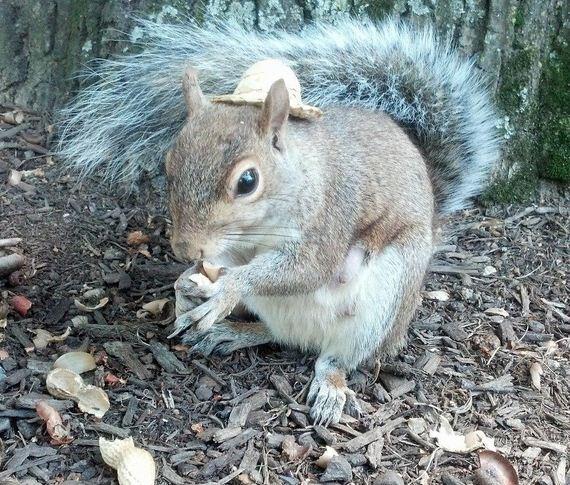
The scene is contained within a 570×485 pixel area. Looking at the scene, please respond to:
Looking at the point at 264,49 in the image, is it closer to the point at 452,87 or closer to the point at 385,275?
the point at 452,87

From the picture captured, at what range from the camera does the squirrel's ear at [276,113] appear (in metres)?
1.89

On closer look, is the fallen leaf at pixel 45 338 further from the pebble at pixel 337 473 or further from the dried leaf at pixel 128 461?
the pebble at pixel 337 473

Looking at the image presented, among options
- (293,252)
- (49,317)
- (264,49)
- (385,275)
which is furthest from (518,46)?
(49,317)

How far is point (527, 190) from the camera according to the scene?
305 centimetres

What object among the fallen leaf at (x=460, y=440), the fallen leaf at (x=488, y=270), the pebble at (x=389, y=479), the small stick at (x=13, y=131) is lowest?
the pebble at (x=389, y=479)

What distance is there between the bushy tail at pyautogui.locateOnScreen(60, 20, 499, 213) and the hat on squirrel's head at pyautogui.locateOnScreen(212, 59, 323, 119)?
0.30 m

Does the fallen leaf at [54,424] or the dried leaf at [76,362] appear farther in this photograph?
the dried leaf at [76,362]

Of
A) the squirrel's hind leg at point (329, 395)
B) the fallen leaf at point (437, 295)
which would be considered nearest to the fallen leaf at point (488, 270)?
the fallen leaf at point (437, 295)

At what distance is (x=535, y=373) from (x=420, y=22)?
4.15 ft

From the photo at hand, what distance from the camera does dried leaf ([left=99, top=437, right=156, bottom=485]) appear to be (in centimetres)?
184

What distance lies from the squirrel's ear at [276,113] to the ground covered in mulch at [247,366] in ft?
2.38

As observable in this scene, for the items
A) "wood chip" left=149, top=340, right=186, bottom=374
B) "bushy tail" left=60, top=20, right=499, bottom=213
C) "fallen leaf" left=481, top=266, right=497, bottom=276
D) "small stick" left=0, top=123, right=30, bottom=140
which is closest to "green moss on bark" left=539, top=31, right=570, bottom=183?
"bushy tail" left=60, top=20, right=499, bottom=213

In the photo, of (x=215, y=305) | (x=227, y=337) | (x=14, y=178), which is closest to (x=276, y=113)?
(x=215, y=305)

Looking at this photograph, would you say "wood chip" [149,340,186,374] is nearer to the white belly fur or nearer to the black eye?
the white belly fur
